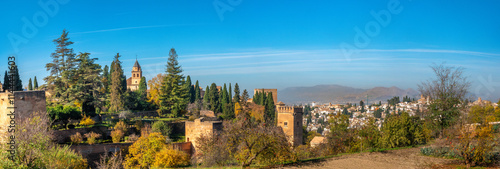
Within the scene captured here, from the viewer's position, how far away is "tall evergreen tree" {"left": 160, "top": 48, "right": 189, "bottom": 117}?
34500 mm

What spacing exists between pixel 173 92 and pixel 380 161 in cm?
2466

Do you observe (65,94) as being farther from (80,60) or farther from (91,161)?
(91,161)

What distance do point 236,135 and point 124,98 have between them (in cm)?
2398

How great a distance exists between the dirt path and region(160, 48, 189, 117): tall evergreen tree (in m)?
22.2

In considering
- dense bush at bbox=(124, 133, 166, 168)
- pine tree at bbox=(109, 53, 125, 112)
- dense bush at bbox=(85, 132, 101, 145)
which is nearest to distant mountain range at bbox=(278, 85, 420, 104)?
pine tree at bbox=(109, 53, 125, 112)

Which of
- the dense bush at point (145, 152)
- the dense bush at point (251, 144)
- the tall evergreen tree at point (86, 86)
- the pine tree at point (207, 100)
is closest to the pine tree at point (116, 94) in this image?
the tall evergreen tree at point (86, 86)

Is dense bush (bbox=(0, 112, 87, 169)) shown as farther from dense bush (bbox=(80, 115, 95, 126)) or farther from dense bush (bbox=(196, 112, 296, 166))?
dense bush (bbox=(80, 115, 95, 126))

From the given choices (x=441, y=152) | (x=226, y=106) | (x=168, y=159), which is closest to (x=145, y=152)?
(x=168, y=159)

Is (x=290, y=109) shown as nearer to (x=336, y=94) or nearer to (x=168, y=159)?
(x=168, y=159)

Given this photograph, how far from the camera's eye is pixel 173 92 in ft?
115

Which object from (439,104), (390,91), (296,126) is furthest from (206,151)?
(390,91)

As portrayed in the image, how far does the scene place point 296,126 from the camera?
38.2m

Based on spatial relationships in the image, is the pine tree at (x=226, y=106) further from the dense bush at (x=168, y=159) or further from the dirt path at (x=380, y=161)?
the dirt path at (x=380, y=161)

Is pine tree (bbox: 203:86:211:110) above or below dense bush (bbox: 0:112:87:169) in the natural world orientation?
above
